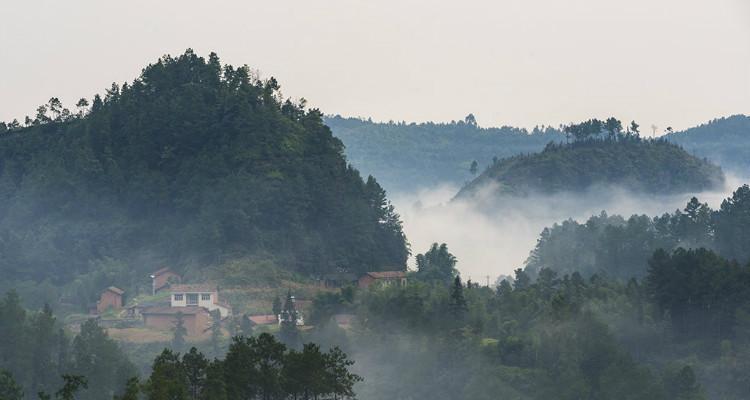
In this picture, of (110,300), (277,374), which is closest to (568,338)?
(277,374)

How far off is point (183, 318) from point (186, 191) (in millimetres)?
24493

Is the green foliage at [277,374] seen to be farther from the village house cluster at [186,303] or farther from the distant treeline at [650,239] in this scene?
the distant treeline at [650,239]

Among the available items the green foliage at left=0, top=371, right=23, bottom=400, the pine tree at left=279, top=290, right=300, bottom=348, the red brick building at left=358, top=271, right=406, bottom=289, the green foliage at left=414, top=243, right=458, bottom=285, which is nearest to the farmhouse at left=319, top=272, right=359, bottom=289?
the red brick building at left=358, top=271, right=406, bottom=289

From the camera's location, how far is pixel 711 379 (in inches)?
4252

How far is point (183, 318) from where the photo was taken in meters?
130

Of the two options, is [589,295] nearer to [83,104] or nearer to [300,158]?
[300,158]

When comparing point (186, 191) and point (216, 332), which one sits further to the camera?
point (186, 191)

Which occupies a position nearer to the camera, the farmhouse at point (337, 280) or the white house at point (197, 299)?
the white house at point (197, 299)

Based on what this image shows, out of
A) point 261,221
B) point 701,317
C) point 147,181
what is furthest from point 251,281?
point 701,317

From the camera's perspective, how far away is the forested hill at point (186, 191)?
146 meters

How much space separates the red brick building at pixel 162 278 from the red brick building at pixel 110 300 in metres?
2.95

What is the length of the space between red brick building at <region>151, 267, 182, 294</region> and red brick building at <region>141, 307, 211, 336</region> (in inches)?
276

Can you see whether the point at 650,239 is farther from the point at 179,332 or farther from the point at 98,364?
the point at 98,364

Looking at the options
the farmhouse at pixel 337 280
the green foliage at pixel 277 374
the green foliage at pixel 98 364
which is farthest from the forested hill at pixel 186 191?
the green foliage at pixel 277 374
